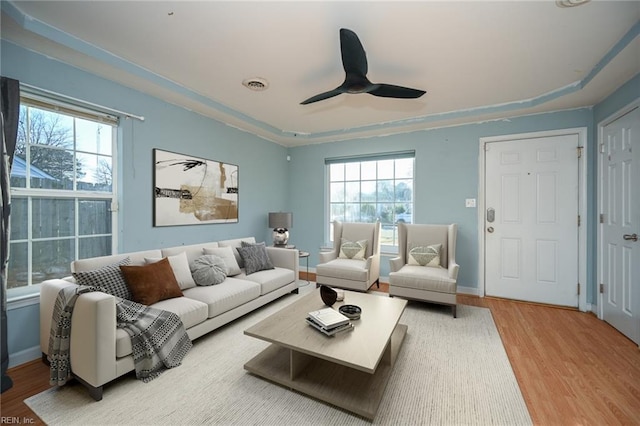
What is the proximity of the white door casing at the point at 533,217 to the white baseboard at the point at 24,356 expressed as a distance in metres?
4.72

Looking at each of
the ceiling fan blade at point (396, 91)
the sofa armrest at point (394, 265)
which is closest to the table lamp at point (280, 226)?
the sofa armrest at point (394, 265)

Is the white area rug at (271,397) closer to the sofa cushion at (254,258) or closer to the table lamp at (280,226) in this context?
the sofa cushion at (254,258)

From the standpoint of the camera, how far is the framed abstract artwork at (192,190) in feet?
9.82

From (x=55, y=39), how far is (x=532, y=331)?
4.78m

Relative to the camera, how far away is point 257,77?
268cm

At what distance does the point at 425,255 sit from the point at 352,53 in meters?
2.60

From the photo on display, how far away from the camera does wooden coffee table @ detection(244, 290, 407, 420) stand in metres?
1.54

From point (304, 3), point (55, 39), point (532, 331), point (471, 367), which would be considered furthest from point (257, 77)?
point (532, 331)

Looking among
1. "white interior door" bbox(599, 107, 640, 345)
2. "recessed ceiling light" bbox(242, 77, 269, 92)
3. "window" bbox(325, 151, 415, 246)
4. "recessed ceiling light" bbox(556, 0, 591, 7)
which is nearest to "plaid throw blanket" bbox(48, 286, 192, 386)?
"recessed ceiling light" bbox(242, 77, 269, 92)

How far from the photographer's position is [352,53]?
5.96ft

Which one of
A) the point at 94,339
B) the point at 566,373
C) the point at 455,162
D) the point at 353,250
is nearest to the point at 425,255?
the point at 353,250

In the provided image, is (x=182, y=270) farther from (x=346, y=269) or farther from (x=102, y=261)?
(x=346, y=269)

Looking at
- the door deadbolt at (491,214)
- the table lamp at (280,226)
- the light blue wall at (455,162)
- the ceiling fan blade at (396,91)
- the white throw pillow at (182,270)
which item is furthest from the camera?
the table lamp at (280,226)

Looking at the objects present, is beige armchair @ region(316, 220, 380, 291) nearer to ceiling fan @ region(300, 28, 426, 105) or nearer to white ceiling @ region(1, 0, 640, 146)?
white ceiling @ region(1, 0, 640, 146)
